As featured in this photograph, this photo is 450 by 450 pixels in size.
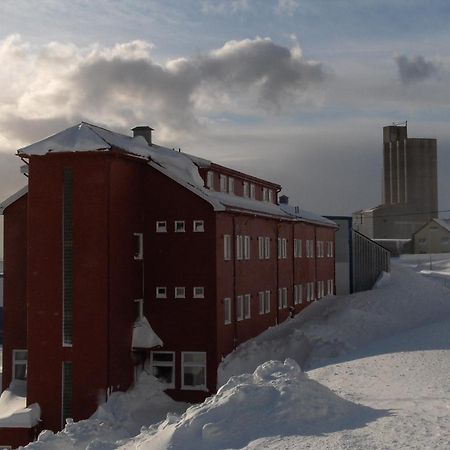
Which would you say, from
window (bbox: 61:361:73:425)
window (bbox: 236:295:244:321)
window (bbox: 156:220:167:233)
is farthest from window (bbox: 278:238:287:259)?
window (bbox: 61:361:73:425)

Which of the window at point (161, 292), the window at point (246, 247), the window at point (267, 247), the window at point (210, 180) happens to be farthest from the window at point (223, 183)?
the window at point (161, 292)

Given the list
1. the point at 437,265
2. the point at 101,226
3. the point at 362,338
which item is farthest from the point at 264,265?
the point at 437,265

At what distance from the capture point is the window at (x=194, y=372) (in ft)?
104

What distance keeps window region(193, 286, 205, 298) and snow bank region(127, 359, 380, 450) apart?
12783 millimetres

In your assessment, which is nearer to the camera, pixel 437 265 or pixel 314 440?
pixel 314 440

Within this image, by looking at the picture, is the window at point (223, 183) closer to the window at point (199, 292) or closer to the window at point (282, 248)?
the window at point (282, 248)

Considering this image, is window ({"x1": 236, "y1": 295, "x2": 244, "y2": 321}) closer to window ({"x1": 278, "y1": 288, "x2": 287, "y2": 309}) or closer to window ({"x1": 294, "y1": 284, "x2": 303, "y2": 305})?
window ({"x1": 278, "y1": 288, "x2": 287, "y2": 309})

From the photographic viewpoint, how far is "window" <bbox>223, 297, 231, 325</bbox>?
32.9 metres

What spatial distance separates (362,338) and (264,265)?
6.80m

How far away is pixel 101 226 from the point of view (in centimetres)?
2938

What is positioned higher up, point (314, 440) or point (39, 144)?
point (39, 144)

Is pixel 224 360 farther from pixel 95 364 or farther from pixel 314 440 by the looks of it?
pixel 314 440

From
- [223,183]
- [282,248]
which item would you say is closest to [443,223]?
[282,248]

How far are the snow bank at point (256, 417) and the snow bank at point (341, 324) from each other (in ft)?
42.3
